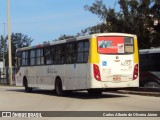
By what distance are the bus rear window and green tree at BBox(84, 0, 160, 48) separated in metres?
16.1

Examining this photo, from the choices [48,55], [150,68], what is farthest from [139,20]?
[48,55]

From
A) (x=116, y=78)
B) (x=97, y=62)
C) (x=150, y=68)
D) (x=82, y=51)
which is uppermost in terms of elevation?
(x=82, y=51)

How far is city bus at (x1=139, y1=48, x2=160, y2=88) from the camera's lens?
28.8 meters

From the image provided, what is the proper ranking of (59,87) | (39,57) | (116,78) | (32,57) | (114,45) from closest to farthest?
1. (116,78)
2. (114,45)
3. (59,87)
4. (39,57)
5. (32,57)

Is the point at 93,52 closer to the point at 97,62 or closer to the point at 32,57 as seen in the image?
the point at 97,62

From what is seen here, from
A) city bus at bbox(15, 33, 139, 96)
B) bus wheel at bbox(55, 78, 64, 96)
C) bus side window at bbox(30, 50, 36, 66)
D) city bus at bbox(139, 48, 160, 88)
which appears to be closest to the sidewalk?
city bus at bbox(15, 33, 139, 96)

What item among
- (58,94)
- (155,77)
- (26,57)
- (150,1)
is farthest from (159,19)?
(58,94)

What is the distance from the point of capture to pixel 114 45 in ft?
71.7

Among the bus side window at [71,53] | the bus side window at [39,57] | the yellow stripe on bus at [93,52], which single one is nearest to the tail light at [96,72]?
the yellow stripe on bus at [93,52]

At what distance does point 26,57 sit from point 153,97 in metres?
10.6

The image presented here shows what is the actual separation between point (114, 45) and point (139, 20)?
56.6 feet

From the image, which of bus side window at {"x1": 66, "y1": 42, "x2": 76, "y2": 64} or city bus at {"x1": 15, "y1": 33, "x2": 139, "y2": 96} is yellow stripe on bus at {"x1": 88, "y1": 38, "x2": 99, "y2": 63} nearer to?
city bus at {"x1": 15, "y1": 33, "x2": 139, "y2": 96}

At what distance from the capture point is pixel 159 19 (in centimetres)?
3753

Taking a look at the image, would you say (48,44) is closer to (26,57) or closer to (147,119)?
(26,57)
